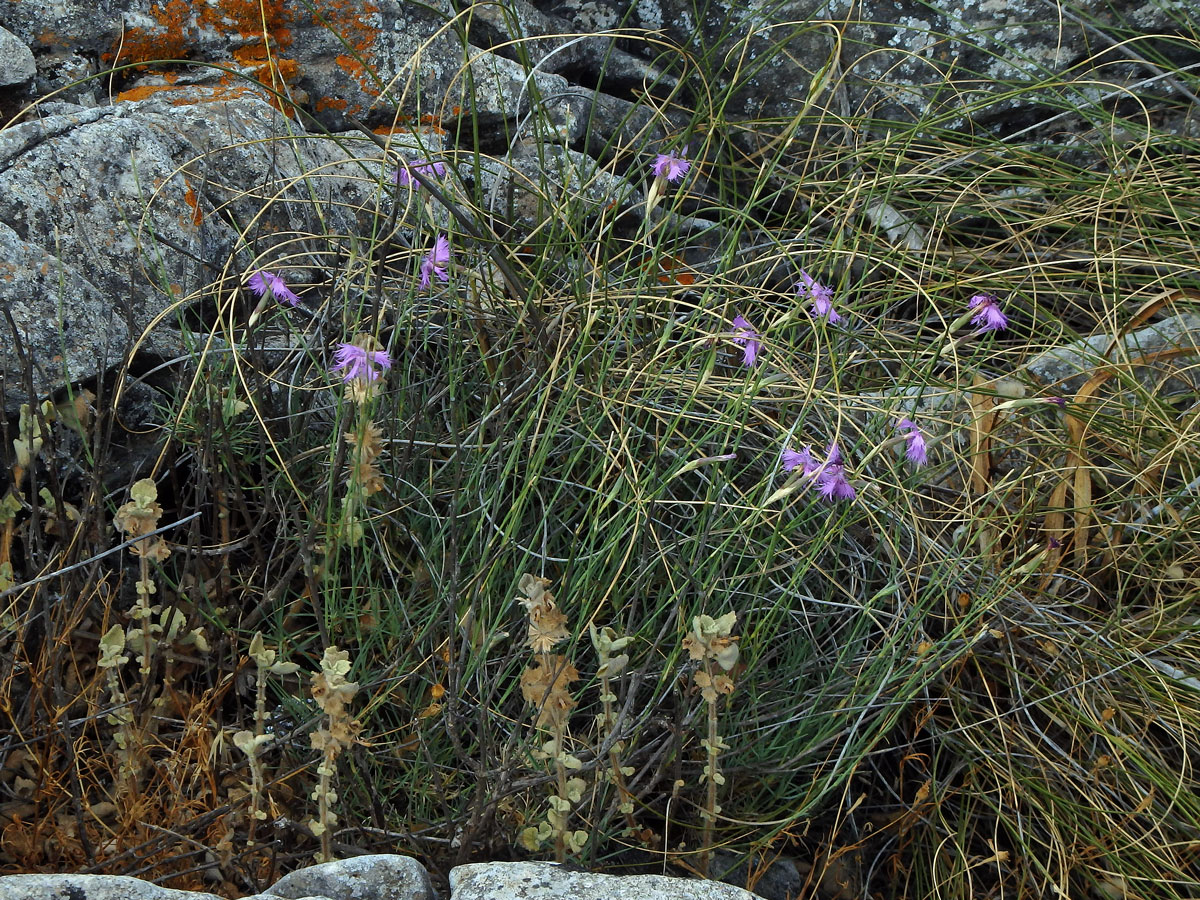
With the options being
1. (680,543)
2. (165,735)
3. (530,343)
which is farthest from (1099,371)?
(165,735)

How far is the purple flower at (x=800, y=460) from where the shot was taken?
146cm

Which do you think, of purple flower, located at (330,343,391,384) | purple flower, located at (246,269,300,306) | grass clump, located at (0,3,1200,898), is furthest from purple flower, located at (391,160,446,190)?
purple flower, located at (330,343,391,384)

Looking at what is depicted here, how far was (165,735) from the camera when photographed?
1445mm

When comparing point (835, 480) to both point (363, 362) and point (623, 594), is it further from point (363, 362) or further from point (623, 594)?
point (363, 362)

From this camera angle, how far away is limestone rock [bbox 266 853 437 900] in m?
1.11

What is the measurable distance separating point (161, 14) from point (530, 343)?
3.68 ft

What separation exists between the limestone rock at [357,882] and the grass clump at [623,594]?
0.26 feet

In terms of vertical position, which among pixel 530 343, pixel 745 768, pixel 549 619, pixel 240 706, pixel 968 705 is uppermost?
pixel 549 619

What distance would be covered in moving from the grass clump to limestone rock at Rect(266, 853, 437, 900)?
0.08 m

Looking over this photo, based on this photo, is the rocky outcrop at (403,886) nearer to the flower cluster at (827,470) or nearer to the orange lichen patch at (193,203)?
the flower cluster at (827,470)

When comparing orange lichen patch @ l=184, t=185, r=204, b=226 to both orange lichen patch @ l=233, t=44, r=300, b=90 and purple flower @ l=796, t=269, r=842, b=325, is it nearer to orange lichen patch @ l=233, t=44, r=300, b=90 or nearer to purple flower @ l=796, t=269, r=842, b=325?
orange lichen patch @ l=233, t=44, r=300, b=90

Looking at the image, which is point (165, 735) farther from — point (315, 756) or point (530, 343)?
point (530, 343)

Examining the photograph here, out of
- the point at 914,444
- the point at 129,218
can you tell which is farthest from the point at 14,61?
the point at 914,444

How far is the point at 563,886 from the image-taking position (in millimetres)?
1074
